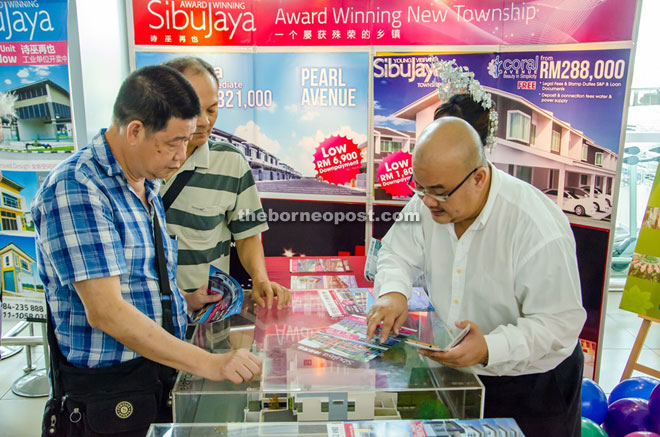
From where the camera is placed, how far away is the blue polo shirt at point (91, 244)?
1.29m

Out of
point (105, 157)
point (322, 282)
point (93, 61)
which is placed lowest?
point (322, 282)

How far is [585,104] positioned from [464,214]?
2.90 meters

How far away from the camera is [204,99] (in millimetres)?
2055

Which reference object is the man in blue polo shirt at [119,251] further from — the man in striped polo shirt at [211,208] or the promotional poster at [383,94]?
the promotional poster at [383,94]

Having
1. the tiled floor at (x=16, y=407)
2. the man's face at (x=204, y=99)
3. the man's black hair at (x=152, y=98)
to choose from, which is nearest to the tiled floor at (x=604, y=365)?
the tiled floor at (x=16, y=407)

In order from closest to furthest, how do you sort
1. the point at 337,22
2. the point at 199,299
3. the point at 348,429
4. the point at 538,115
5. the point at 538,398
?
the point at 348,429, the point at 538,398, the point at 199,299, the point at 538,115, the point at 337,22

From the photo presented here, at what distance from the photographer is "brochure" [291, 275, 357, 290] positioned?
10.5 ft

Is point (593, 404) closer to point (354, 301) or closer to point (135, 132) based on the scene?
point (354, 301)

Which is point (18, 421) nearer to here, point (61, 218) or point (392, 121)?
point (61, 218)

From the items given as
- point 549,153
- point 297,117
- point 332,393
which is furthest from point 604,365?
point 332,393

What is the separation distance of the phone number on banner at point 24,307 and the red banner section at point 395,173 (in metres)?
2.85

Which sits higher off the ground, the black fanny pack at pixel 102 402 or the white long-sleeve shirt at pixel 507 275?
the white long-sleeve shirt at pixel 507 275

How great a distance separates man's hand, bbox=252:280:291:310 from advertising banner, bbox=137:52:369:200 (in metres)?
2.46

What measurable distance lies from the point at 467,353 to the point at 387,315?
13.2 inches
